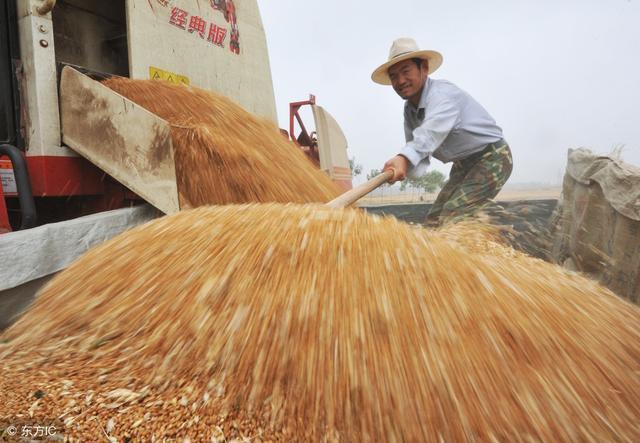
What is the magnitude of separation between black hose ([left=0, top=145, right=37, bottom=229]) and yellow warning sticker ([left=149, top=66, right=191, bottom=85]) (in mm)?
1005

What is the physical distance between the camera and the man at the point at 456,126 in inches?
110

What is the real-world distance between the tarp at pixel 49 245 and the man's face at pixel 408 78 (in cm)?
202

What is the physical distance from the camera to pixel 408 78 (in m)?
2.95

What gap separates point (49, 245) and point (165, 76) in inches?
60.7

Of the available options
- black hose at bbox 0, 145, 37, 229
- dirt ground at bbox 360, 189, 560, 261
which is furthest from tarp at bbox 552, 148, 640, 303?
black hose at bbox 0, 145, 37, 229

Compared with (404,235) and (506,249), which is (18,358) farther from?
(506,249)

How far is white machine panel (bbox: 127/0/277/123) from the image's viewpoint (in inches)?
110

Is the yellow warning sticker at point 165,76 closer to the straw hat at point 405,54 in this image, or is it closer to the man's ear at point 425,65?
the straw hat at point 405,54

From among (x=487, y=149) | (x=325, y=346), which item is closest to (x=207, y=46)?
(x=487, y=149)

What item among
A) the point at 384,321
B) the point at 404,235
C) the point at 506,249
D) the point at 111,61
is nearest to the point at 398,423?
the point at 384,321

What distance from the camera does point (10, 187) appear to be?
2283 millimetres

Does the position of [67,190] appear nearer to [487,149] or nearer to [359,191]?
[359,191]

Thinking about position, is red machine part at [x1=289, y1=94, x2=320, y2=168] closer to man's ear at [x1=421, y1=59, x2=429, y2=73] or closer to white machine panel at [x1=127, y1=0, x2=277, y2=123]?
white machine panel at [x1=127, y1=0, x2=277, y2=123]

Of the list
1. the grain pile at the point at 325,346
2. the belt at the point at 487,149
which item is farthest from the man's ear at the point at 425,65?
the grain pile at the point at 325,346
